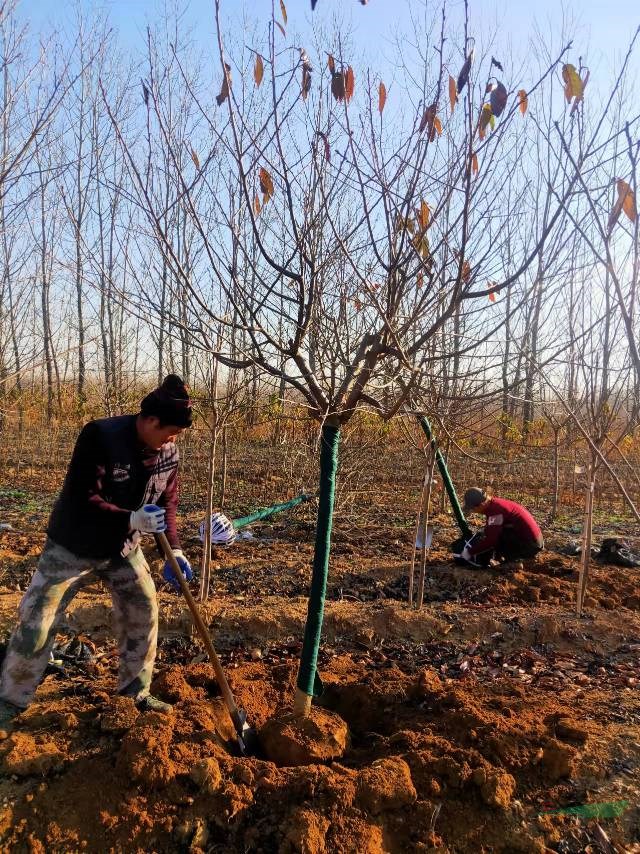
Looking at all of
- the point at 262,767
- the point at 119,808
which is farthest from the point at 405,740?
the point at 119,808

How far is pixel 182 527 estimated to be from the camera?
6.86 meters

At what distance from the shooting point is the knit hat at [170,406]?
8.32 feet

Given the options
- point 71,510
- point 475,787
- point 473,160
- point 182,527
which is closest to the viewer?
point 473,160

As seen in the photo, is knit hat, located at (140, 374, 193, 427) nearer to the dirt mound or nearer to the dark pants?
the dirt mound

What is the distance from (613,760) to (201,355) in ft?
11.9

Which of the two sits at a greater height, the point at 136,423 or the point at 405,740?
the point at 136,423

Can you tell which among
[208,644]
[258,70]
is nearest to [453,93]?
[258,70]

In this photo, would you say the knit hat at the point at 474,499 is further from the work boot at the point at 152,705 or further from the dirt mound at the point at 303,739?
the work boot at the point at 152,705

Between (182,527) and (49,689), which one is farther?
(182,527)

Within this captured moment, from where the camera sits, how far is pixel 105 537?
2598 millimetres

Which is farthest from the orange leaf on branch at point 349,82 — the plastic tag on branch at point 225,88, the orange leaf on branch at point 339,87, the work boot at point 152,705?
the work boot at point 152,705

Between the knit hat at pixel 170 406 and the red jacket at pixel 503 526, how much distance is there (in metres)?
3.72

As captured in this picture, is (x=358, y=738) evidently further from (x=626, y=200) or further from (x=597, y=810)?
(x=626, y=200)

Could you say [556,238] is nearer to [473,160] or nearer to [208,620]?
[473,160]
